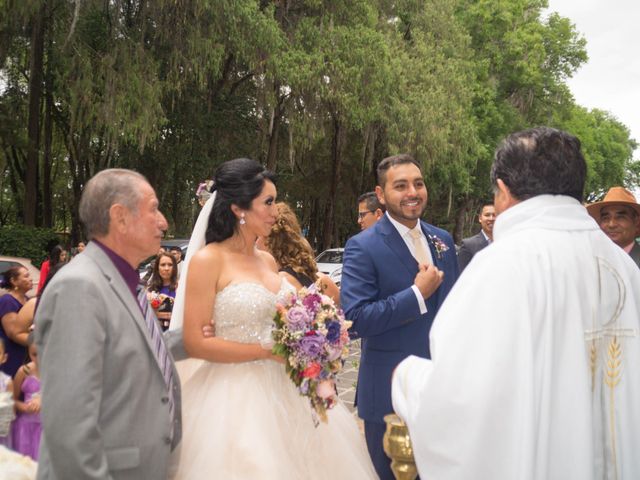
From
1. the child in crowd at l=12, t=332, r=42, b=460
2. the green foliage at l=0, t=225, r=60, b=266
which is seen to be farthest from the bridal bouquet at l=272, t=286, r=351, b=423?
the green foliage at l=0, t=225, r=60, b=266

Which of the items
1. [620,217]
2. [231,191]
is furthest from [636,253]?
[231,191]

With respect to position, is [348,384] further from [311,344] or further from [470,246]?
[311,344]

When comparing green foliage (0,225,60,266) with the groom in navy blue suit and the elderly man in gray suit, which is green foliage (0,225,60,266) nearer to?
the groom in navy blue suit

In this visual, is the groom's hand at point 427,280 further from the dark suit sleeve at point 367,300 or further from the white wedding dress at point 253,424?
the white wedding dress at point 253,424

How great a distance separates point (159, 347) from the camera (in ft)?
9.05

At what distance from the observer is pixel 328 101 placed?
A: 20.0m

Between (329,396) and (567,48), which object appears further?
(567,48)

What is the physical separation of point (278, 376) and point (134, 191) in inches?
61.4

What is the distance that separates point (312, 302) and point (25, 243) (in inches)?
634

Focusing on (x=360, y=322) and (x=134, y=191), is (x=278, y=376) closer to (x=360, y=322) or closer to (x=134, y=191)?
(x=360, y=322)

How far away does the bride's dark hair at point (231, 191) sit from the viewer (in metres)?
3.79

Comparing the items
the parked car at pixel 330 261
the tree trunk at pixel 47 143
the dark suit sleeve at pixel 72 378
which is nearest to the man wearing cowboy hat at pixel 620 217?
the dark suit sleeve at pixel 72 378

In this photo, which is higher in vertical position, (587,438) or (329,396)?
(587,438)

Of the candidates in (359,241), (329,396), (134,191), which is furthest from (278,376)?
(134,191)
